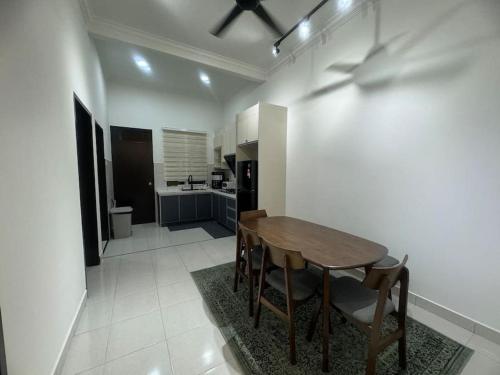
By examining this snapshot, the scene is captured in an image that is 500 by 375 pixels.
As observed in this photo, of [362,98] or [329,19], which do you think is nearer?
[362,98]

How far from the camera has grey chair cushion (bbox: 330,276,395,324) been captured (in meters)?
1.28

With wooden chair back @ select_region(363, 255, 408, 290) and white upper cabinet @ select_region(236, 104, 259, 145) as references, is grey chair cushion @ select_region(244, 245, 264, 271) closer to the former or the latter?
wooden chair back @ select_region(363, 255, 408, 290)

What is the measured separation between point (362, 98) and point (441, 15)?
81cm

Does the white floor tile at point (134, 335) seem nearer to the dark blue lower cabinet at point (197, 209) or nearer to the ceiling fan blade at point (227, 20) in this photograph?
the dark blue lower cabinet at point (197, 209)

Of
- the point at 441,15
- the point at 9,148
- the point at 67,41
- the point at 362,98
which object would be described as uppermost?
the point at 441,15

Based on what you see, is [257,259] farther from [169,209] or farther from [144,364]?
→ [169,209]

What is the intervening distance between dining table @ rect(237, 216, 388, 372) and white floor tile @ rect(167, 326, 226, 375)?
74 centimetres

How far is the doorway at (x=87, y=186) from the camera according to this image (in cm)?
252

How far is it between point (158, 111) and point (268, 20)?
11.8 ft

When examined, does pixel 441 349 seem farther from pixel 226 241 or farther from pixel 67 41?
pixel 67 41

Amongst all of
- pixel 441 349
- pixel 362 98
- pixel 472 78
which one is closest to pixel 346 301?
pixel 441 349

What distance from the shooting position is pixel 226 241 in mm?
3707

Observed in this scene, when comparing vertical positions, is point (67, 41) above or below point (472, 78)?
above

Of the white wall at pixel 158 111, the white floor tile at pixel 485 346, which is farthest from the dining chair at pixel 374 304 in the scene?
the white wall at pixel 158 111
